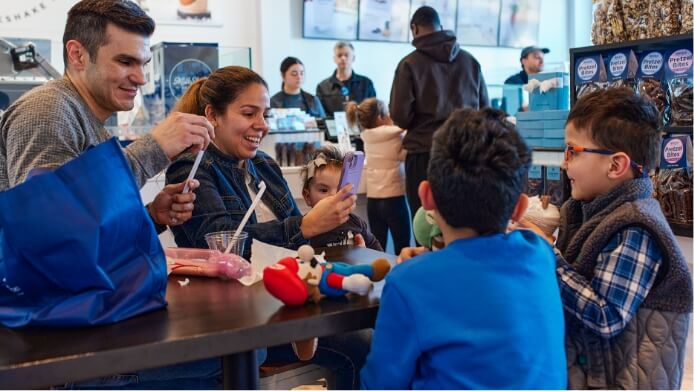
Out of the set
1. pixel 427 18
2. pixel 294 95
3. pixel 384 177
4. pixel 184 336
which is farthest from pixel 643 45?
pixel 294 95

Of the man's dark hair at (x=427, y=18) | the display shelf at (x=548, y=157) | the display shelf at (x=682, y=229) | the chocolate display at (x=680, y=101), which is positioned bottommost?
the display shelf at (x=682, y=229)

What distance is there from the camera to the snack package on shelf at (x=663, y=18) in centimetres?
282

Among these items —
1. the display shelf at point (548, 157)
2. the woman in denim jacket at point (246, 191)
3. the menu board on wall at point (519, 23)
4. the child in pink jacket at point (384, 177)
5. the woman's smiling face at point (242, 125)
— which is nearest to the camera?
the woman in denim jacket at point (246, 191)

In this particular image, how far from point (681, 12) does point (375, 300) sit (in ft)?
7.31

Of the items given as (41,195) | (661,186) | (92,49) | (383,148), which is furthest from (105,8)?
(383,148)

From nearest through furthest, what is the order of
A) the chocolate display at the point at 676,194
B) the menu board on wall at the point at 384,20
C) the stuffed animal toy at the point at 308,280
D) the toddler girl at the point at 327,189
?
the stuffed animal toy at the point at 308,280 < the toddler girl at the point at 327,189 < the chocolate display at the point at 676,194 < the menu board on wall at the point at 384,20

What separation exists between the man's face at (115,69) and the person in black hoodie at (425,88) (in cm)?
260

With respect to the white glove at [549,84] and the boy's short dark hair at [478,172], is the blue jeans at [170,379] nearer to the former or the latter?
the boy's short dark hair at [478,172]

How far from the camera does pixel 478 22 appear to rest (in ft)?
26.9

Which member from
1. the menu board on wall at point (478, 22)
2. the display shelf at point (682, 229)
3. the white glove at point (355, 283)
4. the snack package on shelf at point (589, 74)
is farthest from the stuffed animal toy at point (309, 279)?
the menu board on wall at point (478, 22)

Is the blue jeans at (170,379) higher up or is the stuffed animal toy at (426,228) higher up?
the stuffed animal toy at (426,228)

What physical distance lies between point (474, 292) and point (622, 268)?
0.39 meters

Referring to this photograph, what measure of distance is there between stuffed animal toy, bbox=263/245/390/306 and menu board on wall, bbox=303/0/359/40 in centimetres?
600

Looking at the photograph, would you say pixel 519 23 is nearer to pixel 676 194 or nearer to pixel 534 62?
pixel 534 62
